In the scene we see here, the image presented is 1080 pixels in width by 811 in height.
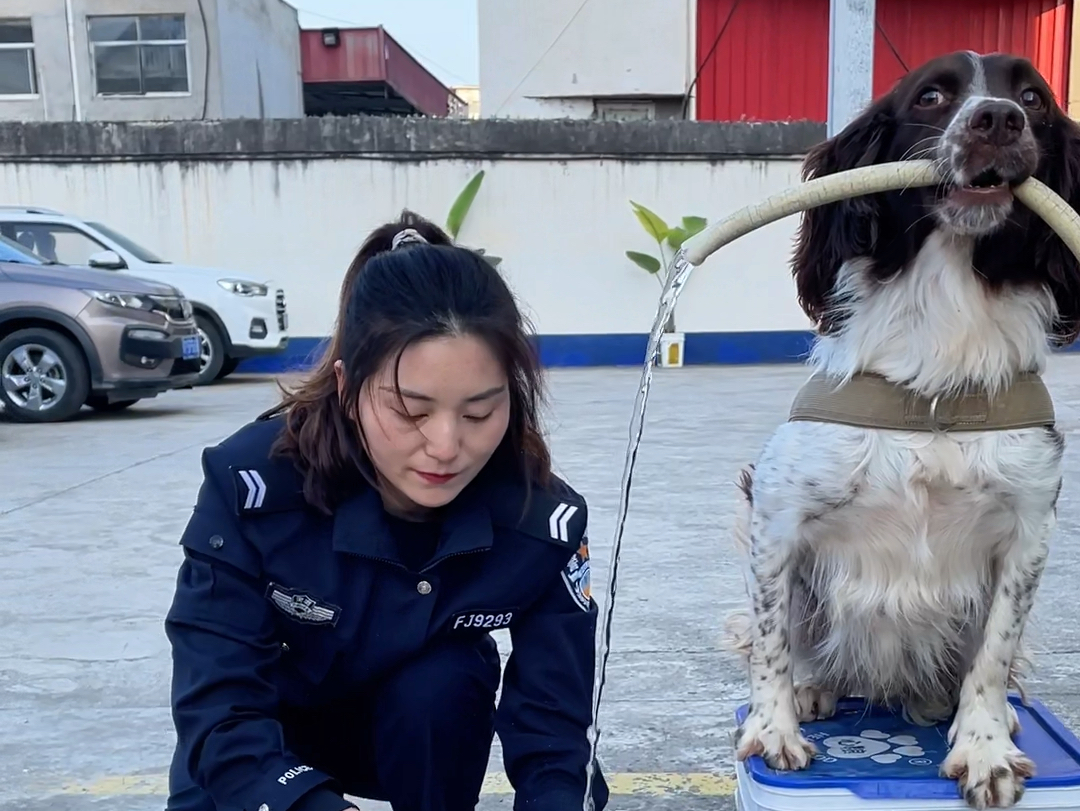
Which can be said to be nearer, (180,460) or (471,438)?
(471,438)

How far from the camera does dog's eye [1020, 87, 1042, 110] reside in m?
2.19

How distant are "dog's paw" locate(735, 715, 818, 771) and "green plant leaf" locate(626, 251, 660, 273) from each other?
432 inches

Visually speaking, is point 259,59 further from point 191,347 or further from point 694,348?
point 191,347

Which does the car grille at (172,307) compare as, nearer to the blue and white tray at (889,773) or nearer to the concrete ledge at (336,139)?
the concrete ledge at (336,139)

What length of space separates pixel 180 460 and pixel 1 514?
1.41 meters

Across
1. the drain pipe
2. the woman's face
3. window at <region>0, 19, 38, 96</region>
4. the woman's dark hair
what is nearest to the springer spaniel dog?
the woman's dark hair

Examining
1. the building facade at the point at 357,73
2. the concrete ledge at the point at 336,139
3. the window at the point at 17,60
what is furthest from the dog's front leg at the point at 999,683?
the building facade at the point at 357,73

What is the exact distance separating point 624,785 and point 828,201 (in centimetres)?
132

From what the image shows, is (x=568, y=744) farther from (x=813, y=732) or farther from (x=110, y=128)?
(x=110, y=128)

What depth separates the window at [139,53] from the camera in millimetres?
19672

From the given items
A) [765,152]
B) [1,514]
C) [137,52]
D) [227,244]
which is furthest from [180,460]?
[137,52]

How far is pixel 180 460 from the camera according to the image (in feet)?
20.9

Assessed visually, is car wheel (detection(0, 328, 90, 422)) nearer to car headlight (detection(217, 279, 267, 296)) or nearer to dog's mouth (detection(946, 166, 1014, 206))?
car headlight (detection(217, 279, 267, 296))

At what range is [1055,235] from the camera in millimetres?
2137
